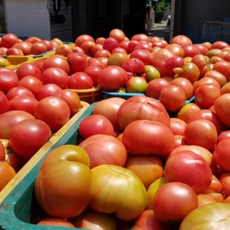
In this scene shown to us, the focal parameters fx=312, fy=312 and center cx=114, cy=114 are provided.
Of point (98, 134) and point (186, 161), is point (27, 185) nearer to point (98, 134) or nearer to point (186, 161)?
point (98, 134)

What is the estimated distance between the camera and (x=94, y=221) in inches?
44.5

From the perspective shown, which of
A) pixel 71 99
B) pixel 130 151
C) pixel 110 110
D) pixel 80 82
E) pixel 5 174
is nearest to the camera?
pixel 5 174

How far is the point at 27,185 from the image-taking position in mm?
1199

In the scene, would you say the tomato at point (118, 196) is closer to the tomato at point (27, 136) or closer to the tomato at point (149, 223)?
the tomato at point (149, 223)

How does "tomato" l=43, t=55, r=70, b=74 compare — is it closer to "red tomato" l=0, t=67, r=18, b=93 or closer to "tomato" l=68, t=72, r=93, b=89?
"tomato" l=68, t=72, r=93, b=89

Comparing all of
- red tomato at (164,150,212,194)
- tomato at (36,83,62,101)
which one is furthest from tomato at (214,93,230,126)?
tomato at (36,83,62,101)

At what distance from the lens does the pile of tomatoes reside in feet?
3.57

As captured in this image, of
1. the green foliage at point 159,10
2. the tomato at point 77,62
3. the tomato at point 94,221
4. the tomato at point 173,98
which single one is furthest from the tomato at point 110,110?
the green foliage at point 159,10

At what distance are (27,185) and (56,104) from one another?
28.1 inches

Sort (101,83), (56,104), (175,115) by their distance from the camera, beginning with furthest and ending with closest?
(101,83)
(175,115)
(56,104)

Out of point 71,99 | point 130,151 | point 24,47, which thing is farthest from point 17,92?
point 24,47

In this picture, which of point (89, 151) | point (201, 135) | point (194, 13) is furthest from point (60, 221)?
point (194, 13)

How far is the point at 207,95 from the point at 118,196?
1258 millimetres

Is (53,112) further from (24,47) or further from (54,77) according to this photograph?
(24,47)
